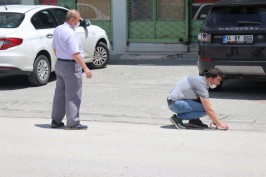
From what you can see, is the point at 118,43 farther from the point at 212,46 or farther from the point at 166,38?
the point at 212,46

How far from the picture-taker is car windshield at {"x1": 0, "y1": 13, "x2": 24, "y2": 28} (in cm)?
1290

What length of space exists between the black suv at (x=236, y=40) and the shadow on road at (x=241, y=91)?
0.45 m

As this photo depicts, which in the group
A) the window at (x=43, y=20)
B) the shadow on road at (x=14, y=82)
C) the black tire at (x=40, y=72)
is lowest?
the shadow on road at (x=14, y=82)

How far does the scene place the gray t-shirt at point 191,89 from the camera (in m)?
8.77

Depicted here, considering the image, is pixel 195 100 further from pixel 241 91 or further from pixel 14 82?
pixel 14 82

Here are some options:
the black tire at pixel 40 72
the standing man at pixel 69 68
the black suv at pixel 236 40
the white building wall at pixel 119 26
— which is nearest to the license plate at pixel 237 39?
the black suv at pixel 236 40

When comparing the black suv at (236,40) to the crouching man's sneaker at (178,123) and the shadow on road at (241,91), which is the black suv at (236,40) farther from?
the crouching man's sneaker at (178,123)

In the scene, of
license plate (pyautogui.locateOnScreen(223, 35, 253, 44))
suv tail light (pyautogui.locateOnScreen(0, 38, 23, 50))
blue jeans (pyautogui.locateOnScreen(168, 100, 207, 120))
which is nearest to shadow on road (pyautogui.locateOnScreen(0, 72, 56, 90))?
suv tail light (pyautogui.locateOnScreen(0, 38, 23, 50))

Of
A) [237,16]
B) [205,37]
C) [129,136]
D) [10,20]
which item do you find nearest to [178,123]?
Result: [129,136]

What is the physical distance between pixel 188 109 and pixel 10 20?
218 inches

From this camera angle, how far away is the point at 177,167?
23.0 ft

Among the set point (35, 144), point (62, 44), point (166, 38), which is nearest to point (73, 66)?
point (62, 44)

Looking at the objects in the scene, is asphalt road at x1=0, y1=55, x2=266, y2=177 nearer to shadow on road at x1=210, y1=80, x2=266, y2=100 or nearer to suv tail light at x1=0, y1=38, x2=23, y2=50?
shadow on road at x1=210, y1=80, x2=266, y2=100

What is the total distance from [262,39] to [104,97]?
297cm
